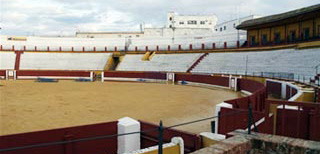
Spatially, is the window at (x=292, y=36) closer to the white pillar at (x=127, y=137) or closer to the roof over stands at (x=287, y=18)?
the roof over stands at (x=287, y=18)

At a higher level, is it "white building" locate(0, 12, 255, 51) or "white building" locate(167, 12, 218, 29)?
"white building" locate(167, 12, 218, 29)

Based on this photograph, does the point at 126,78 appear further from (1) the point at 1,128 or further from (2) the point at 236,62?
(1) the point at 1,128

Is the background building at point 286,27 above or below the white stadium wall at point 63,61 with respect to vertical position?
above

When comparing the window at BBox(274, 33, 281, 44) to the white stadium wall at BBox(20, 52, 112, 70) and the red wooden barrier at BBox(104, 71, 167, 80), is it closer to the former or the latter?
the red wooden barrier at BBox(104, 71, 167, 80)

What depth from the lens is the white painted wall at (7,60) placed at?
36.4 meters

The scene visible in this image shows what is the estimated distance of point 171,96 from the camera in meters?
16.4

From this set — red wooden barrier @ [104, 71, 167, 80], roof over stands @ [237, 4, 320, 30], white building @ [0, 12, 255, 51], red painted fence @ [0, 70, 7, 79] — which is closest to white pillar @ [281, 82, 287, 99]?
roof over stands @ [237, 4, 320, 30]

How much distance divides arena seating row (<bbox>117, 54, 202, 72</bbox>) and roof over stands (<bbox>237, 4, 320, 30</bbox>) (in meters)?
7.26

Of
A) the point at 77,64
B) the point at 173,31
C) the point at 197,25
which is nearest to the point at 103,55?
the point at 77,64

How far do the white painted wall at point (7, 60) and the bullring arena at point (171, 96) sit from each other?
0.42 feet

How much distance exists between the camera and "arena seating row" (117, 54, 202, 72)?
31.6 meters

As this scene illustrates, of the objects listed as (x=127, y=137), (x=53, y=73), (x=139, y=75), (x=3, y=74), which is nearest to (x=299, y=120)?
(x=127, y=137)

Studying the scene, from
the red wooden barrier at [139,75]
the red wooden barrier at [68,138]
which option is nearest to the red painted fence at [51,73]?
the red wooden barrier at [139,75]

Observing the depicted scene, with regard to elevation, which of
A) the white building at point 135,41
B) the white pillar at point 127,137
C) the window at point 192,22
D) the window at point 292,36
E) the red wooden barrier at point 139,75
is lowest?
the white pillar at point 127,137
